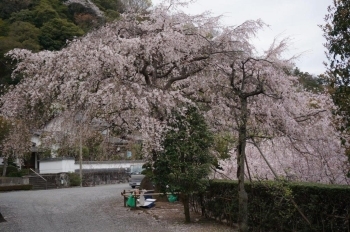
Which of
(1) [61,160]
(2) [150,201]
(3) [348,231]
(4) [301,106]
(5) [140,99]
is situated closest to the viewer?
(3) [348,231]

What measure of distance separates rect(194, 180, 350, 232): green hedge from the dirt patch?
45cm

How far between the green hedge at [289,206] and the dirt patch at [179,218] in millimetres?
449

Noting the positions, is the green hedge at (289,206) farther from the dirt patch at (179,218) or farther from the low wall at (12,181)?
the low wall at (12,181)

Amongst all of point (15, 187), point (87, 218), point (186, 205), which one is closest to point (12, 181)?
point (15, 187)

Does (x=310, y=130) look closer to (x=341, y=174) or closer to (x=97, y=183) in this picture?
(x=341, y=174)

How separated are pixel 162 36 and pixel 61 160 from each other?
21396 millimetres

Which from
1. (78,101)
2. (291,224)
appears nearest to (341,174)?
(291,224)

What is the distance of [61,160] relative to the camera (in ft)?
103

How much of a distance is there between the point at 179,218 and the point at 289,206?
5.08 meters

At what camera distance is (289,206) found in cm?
861

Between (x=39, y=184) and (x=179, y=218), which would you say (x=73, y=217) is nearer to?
(x=179, y=218)

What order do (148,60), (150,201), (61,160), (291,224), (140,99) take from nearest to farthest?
(291,224), (140,99), (148,60), (150,201), (61,160)

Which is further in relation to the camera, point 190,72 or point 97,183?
point 97,183

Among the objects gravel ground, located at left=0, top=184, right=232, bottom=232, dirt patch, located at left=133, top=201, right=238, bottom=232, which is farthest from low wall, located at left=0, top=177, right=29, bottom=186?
dirt patch, located at left=133, top=201, right=238, bottom=232
